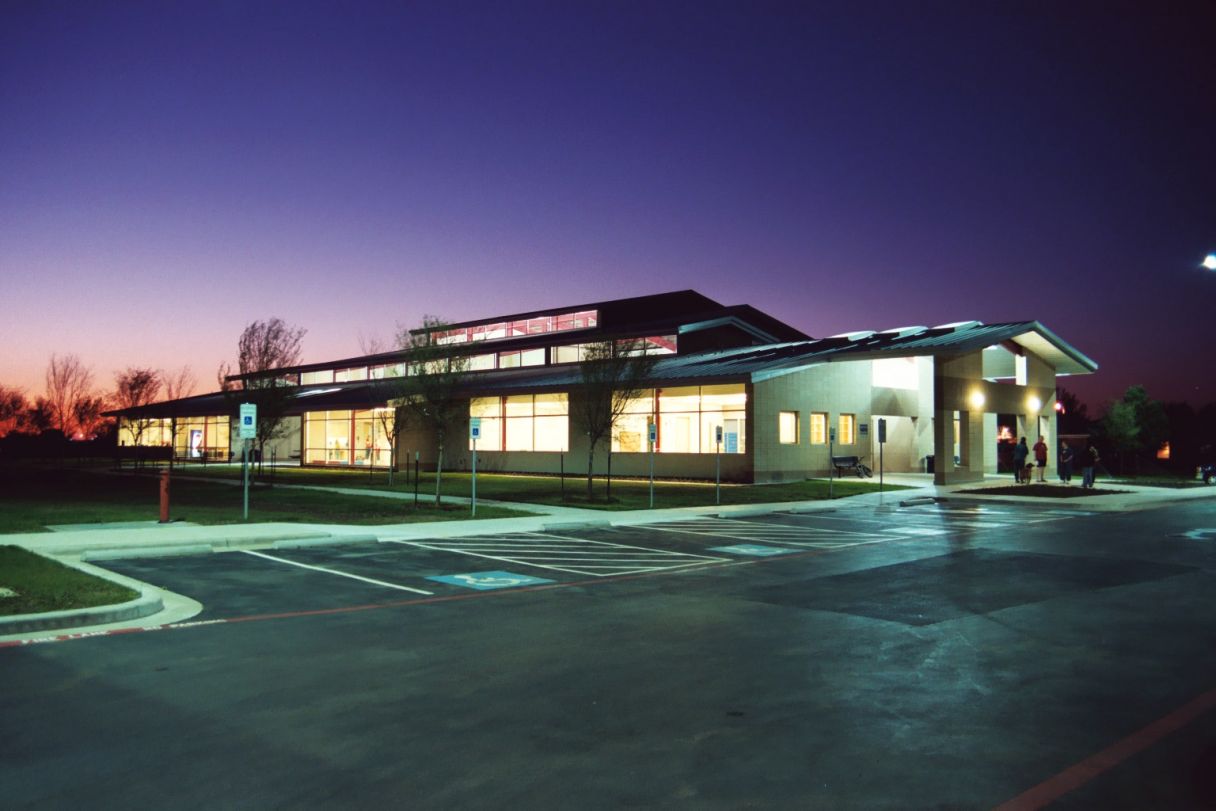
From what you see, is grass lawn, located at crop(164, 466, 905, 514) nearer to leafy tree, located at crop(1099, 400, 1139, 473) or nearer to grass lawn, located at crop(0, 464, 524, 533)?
grass lawn, located at crop(0, 464, 524, 533)

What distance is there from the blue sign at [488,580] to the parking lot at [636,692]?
0.07m

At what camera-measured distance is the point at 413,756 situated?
536 cm

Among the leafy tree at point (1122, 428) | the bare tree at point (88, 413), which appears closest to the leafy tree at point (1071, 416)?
the leafy tree at point (1122, 428)

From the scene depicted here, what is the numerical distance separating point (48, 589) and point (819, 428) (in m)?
31.9

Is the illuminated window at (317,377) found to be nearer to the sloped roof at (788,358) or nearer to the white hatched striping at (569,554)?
the sloped roof at (788,358)

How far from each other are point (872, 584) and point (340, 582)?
23.3 feet

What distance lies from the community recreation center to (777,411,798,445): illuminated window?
0.07 meters

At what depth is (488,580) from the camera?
12.4 metres

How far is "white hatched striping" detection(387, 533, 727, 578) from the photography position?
45.6ft

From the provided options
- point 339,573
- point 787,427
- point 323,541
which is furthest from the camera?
point 787,427

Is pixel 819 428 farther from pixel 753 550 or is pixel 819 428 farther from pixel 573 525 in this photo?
pixel 753 550

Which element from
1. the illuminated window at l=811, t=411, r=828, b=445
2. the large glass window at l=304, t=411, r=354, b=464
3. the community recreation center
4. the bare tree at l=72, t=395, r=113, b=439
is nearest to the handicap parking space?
the community recreation center

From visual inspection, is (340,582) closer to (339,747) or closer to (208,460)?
(339,747)

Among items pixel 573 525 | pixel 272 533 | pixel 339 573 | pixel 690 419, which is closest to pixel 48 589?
pixel 339 573
